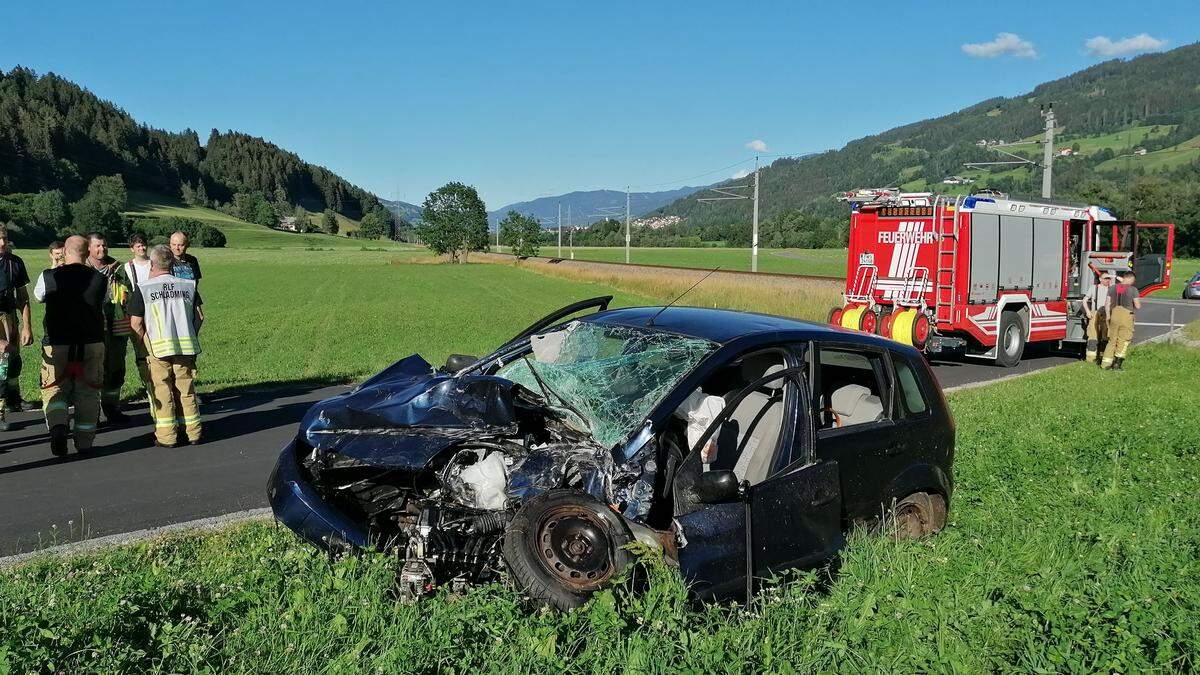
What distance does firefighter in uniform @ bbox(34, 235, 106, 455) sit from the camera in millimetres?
7523

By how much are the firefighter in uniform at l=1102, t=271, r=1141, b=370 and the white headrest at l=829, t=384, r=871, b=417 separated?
11.8 meters

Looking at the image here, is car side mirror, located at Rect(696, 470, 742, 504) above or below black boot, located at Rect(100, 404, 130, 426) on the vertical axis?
above

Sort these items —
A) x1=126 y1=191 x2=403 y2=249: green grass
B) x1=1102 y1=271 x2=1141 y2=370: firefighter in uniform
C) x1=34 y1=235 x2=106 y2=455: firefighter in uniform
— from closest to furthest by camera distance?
x1=34 y1=235 x2=106 y2=455: firefighter in uniform
x1=1102 y1=271 x2=1141 y2=370: firefighter in uniform
x1=126 y1=191 x2=403 y2=249: green grass

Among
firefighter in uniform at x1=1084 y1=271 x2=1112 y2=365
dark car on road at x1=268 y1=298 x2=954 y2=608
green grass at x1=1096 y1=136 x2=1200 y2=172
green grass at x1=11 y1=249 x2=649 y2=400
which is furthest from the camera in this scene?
green grass at x1=1096 y1=136 x2=1200 y2=172

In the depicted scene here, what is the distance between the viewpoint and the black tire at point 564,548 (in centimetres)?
367

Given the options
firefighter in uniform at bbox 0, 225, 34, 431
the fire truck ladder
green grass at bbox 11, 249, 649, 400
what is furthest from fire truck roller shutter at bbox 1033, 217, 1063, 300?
firefighter in uniform at bbox 0, 225, 34, 431

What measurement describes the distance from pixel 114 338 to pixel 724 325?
7233 mm

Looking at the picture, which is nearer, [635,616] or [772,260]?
[635,616]

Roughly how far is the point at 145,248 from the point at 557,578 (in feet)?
26.6

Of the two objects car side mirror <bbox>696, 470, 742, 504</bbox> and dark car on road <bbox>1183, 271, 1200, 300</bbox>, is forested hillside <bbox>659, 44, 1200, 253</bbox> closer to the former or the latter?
dark car on road <bbox>1183, 271, 1200, 300</bbox>

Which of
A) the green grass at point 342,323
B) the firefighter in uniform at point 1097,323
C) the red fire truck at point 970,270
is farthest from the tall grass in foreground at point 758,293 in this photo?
the firefighter in uniform at point 1097,323

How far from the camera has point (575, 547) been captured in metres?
3.75

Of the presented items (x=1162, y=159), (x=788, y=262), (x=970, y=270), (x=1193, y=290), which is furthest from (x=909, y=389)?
(x=1162, y=159)

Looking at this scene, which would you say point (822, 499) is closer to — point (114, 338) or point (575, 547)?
point (575, 547)
